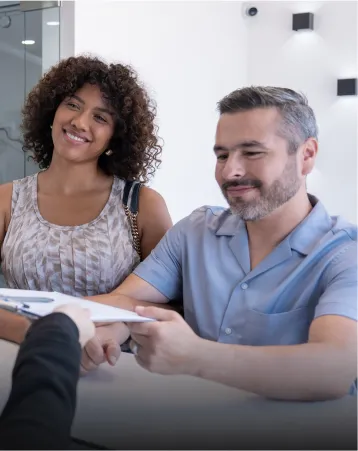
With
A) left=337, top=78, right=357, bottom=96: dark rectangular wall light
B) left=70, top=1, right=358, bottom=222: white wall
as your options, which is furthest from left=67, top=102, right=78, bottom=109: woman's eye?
left=337, top=78, right=357, bottom=96: dark rectangular wall light

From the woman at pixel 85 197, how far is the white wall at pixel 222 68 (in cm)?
169

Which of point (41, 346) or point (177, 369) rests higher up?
point (41, 346)

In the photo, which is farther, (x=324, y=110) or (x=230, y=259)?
(x=324, y=110)

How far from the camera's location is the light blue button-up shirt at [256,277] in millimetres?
1277

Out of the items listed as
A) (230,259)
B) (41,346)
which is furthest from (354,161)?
(41,346)

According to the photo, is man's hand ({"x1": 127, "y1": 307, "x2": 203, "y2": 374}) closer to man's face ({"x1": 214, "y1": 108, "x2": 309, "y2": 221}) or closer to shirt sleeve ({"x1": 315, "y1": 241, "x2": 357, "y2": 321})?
shirt sleeve ({"x1": 315, "y1": 241, "x2": 357, "y2": 321})

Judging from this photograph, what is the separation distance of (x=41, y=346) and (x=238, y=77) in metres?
4.33

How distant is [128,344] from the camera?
1.12 metres

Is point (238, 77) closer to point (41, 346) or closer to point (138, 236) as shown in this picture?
point (138, 236)

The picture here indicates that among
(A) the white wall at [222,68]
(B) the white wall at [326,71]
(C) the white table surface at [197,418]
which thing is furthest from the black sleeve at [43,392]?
(B) the white wall at [326,71]

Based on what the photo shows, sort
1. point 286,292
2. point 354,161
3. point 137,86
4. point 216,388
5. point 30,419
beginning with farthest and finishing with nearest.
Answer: point 354,161 < point 137,86 < point 286,292 < point 216,388 < point 30,419

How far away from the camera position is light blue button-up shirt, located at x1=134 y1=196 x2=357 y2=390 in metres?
1.28

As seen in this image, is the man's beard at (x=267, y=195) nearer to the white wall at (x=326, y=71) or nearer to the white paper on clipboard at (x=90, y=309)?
the white paper on clipboard at (x=90, y=309)

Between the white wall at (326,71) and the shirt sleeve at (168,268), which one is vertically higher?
the white wall at (326,71)
